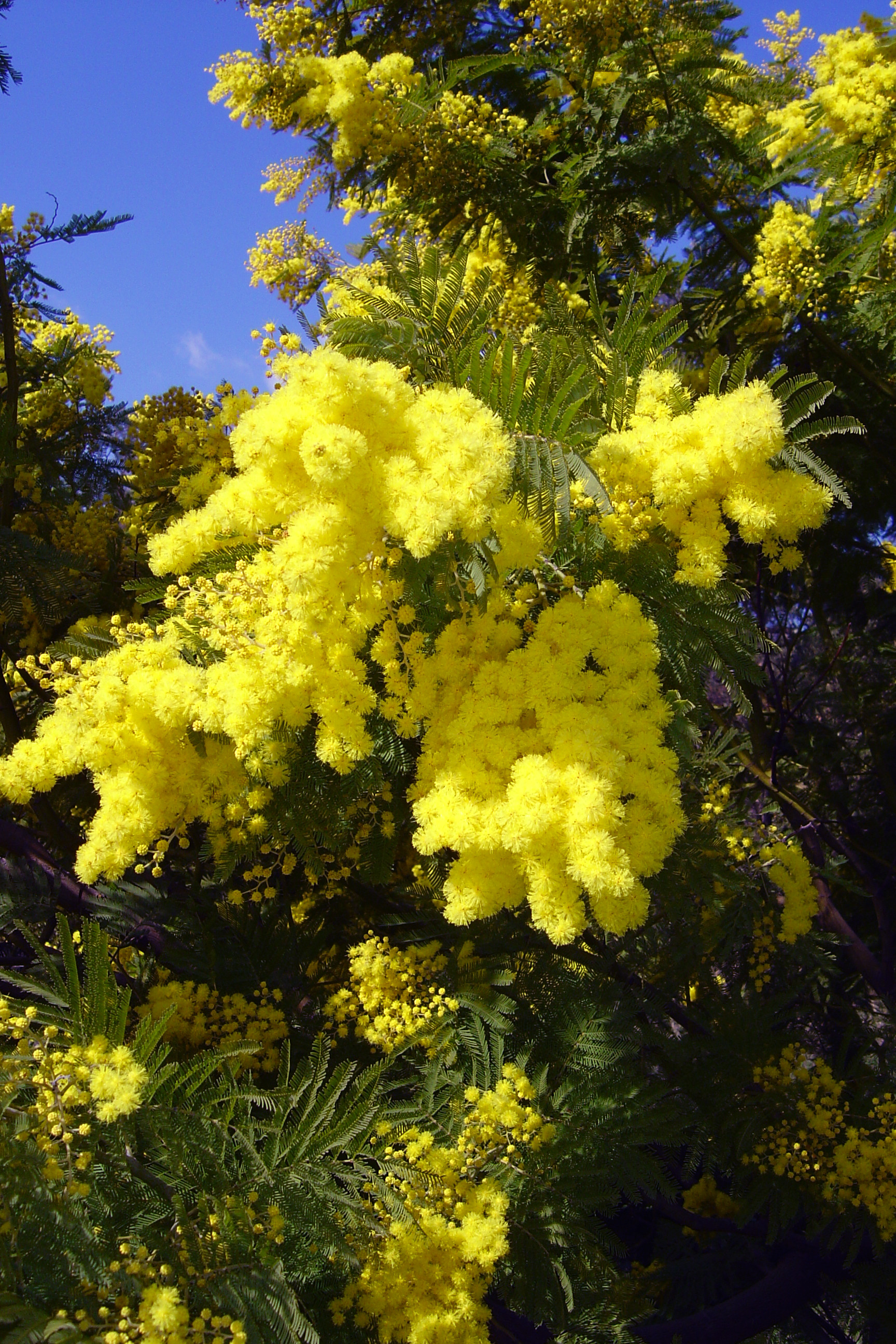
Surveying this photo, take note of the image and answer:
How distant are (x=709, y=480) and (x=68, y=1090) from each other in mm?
2494

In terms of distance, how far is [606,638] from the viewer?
244 centimetres

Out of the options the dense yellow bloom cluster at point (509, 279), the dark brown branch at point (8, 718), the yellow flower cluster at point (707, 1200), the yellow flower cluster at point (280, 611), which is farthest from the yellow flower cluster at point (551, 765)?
the yellow flower cluster at point (707, 1200)

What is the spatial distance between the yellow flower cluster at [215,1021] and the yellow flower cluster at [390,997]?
26 cm

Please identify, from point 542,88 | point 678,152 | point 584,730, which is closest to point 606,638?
point 584,730

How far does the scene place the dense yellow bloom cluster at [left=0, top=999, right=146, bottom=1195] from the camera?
7.18 feet

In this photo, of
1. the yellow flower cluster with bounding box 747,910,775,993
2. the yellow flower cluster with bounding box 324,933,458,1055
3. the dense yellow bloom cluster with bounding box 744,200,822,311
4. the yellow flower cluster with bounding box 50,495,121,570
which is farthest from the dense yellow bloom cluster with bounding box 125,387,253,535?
the yellow flower cluster with bounding box 747,910,775,993

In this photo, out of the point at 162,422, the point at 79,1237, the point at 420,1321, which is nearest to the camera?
the point at 79,1237

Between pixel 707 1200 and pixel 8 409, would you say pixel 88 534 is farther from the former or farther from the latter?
pixel 707 1200

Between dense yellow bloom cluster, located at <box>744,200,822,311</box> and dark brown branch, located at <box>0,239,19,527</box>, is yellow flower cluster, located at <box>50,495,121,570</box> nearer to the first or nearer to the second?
dark brown branch, located at <box>0,239,19,527</box>

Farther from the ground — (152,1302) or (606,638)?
(606,638)

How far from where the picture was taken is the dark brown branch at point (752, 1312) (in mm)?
4176

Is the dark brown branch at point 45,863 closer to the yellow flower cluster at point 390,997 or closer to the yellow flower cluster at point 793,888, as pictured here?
the yellow flower cluster at point 390,997

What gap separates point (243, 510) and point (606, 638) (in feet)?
3.69

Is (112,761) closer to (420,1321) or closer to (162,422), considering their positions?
(420,1321)
